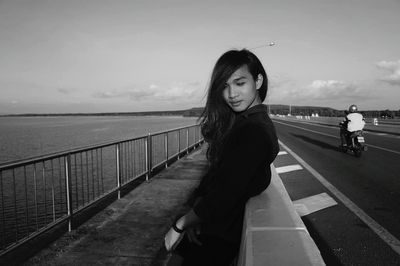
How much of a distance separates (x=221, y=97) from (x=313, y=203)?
452 centimetres

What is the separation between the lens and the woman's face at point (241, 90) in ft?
6.40

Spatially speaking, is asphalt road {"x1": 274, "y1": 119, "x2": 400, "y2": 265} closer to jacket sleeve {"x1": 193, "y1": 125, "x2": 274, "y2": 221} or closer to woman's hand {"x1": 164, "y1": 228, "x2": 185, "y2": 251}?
woman's hand {"x1": 164, "y1": 228, "x2": 185, "y2": 251}

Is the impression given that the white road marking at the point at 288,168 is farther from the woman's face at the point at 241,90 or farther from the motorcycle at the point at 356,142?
the woman's face at the point at 241,90

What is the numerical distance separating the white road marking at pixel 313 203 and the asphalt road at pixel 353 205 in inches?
3.9

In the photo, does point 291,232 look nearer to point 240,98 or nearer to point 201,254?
point 201,254

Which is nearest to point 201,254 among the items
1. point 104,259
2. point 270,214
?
point 270,214

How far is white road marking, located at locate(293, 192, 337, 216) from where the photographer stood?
552cm

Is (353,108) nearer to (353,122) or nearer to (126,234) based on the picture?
(353,122)

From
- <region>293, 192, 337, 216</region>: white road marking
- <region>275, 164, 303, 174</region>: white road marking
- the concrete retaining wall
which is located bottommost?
<region>275, 164, 303, 174</region>: white road marking

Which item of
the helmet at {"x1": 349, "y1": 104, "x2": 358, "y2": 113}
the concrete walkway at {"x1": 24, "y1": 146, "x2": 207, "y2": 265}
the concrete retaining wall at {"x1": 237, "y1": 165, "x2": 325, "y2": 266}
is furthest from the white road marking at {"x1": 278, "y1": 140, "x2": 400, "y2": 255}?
the helmet at {"x1": 349, "y1": 104, "x2": 358, "y2": 113}

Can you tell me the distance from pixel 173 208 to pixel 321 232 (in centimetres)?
240

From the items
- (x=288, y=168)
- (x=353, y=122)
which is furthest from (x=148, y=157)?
(x=353, y=122)

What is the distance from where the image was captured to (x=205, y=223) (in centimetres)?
174

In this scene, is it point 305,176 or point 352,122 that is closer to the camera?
point 305,176
